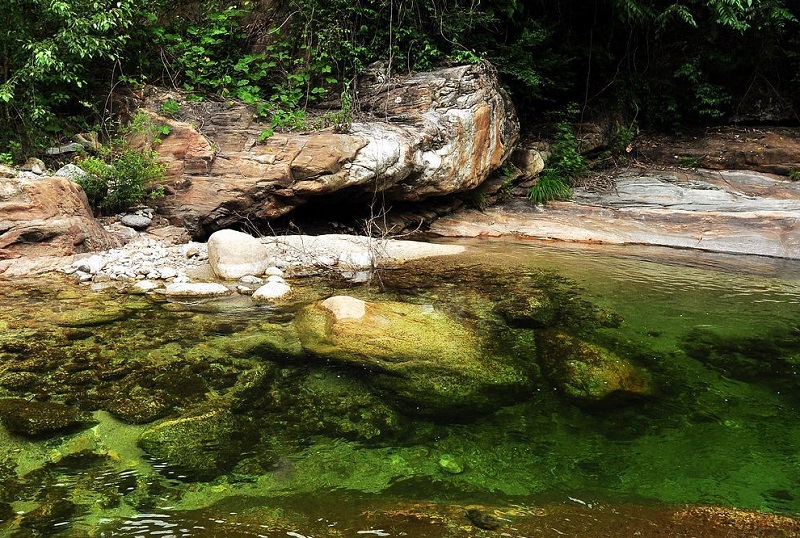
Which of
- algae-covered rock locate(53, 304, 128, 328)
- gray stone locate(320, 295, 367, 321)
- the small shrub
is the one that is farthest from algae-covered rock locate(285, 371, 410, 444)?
the small shrub

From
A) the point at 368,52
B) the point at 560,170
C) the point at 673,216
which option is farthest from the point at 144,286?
the point at 560,170

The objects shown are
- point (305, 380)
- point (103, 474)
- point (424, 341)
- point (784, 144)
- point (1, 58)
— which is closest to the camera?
point (103, 474)

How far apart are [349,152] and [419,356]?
4.32 meters

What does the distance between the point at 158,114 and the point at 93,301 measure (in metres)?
3.93

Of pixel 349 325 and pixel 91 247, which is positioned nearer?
pixel 349 325

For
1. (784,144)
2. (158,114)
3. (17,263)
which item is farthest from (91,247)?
(784,144)

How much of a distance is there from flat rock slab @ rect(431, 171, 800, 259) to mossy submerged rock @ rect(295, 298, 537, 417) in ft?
14.7

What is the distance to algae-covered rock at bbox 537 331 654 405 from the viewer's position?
3.26 m

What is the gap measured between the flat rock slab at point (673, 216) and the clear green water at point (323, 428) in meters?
3.63

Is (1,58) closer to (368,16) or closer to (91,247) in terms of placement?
(91,247)

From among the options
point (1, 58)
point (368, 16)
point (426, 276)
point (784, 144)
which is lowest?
point (426, 276)

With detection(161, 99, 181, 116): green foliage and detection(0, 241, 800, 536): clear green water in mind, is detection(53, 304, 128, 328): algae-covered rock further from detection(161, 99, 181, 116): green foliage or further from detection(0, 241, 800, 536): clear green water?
detection(161, 99, 181, 116): green foliage

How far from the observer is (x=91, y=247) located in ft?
18.7

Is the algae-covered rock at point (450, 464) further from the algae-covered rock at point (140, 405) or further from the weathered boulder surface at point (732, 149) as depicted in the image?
the weathered boulder surface at point (732, 149)
